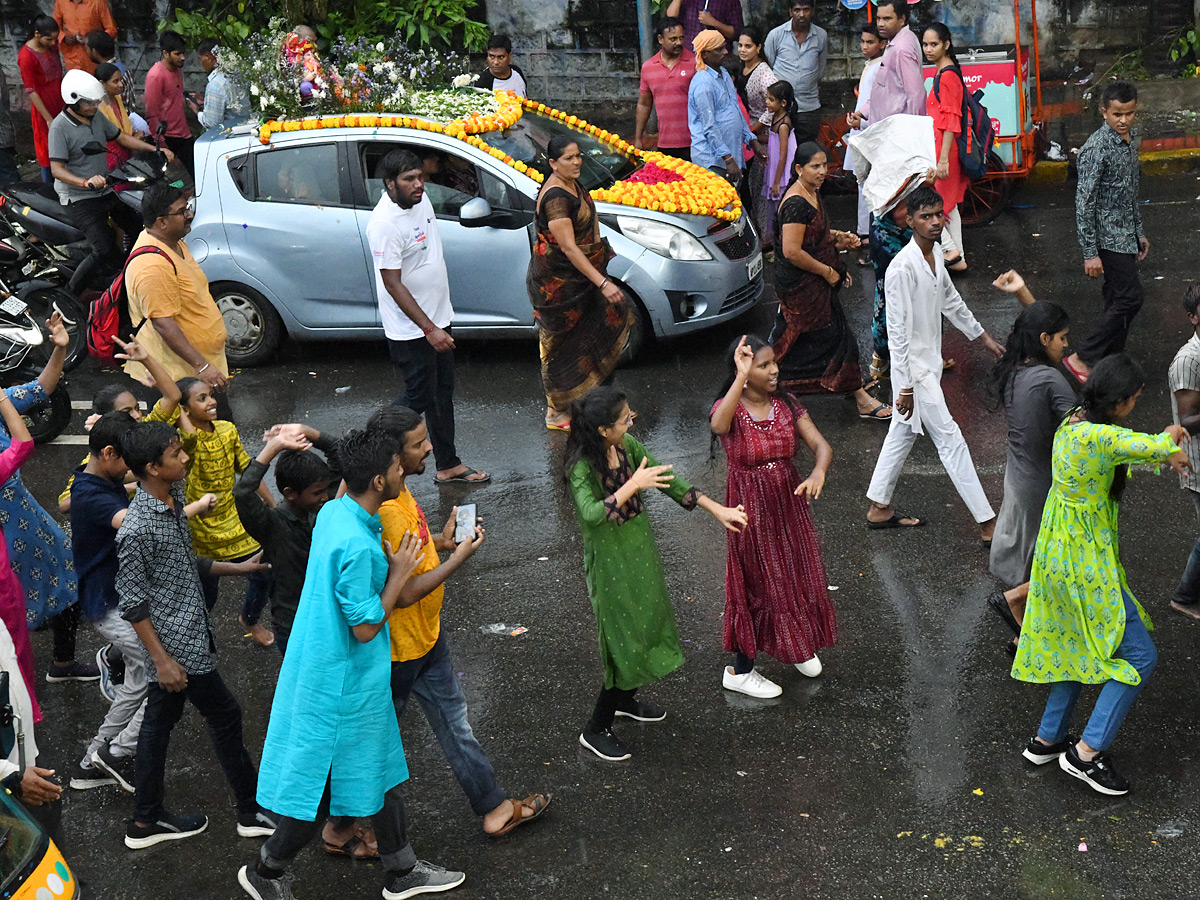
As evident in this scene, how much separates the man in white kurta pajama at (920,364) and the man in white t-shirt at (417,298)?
244cm

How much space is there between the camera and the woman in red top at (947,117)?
33.0 feet

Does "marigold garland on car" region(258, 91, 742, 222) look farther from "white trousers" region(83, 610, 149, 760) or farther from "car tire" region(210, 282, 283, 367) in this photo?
"white trousers" region(83, 610, 149, 760)

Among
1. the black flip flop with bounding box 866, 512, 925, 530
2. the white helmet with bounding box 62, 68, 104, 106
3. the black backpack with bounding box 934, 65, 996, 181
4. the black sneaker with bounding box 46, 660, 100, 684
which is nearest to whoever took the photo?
the black sneaker with bounding box 46, 660, 100, 684

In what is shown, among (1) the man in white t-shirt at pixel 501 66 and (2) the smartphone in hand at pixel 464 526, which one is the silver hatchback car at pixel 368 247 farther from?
(2) the smartphone in hand at pixel 464 526

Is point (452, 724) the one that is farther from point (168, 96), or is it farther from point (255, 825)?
point (168, 96)

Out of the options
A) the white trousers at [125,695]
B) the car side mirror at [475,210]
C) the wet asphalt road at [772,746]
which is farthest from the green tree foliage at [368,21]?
the white trousers at [125,695]

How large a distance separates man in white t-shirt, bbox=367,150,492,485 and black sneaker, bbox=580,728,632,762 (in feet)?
9.56

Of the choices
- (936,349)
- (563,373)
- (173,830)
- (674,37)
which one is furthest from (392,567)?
(674,37)

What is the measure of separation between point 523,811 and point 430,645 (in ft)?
2.37

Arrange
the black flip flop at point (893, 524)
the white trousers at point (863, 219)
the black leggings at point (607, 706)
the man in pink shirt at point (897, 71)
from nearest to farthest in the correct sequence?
the black leggings at point (607, 706) → the black flip flop at point (893, 524) → the man in pink shirt at point (897, 71) → the white trousers at point (863, 219)

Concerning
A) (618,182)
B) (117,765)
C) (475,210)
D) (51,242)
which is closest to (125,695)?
(117,765)

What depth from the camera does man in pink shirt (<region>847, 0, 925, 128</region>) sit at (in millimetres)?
10719

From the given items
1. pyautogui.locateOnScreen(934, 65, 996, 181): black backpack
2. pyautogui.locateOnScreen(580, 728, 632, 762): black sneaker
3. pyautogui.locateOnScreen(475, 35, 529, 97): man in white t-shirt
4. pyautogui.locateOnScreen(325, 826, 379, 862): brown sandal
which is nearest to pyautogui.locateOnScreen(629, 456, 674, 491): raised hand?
pyautogui.locateOnScreen(580, 728, 632, 762): black sneaker

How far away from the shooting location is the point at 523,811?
4648 millimetres
